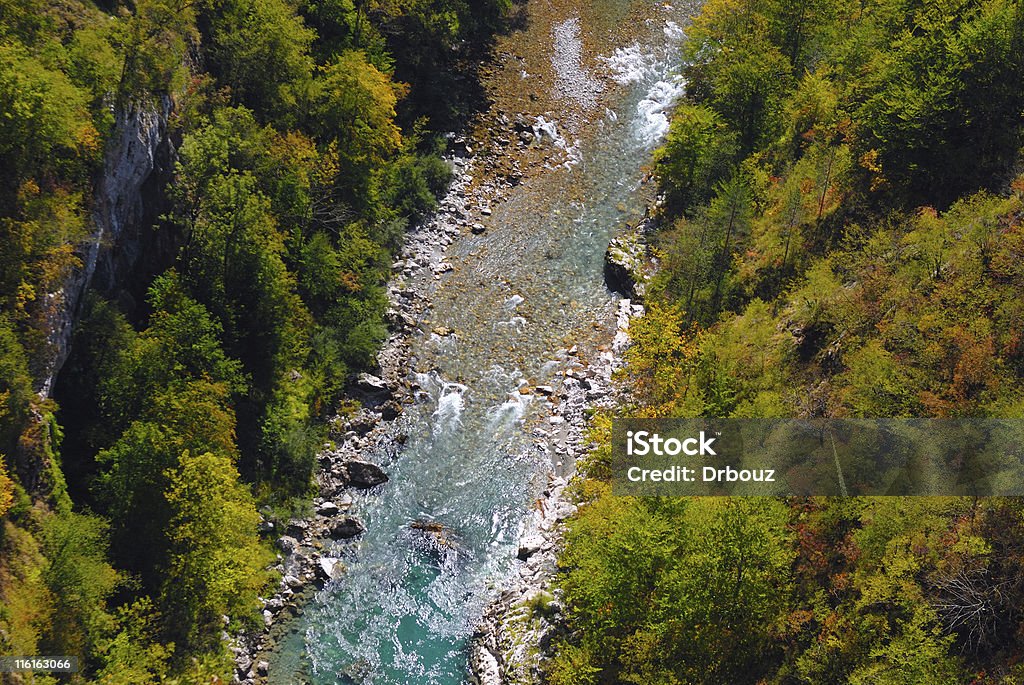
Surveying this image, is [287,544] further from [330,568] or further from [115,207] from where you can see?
[115,207]

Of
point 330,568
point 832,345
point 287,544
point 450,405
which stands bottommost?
point 330,568

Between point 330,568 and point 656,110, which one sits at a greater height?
point 656,110

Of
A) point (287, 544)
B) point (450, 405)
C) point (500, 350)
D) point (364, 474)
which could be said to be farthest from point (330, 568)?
point (500, 350)

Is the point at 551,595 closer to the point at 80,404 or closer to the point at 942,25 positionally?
the point at 80,404

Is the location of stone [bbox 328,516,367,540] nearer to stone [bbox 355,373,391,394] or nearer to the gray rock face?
stone [bbox 355,373,391,394]

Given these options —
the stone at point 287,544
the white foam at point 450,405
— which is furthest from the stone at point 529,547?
the stone at point 287,544

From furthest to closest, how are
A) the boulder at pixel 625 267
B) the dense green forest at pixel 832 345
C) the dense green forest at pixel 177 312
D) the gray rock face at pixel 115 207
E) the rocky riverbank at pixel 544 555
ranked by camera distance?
the boulder at pixel 625 267 < the rocky riverbank at pixel 544 555 < the gray rock face at pixel 115 207 < the dense green forest at pixel 177 312 < the dense green forest at pixel 832 345

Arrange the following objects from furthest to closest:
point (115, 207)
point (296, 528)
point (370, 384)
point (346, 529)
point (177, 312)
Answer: point (370, 384) < point (346, 529) < point (296, 528) < point (177, 312) < point (115, 207)

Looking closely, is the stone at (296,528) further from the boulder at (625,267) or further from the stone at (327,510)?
the boulder at (625,267)
